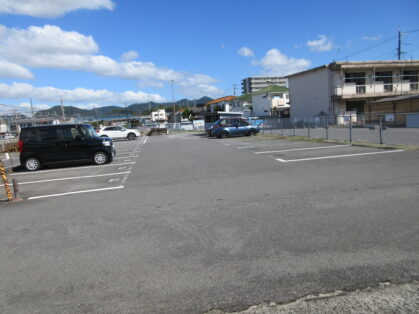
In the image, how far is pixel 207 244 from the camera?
161 inches

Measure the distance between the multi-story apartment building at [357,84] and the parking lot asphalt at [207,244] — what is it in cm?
3052

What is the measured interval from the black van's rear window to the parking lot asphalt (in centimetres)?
584

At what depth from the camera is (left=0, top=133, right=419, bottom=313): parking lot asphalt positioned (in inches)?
118

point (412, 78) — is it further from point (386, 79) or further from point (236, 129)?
point (236, 129)

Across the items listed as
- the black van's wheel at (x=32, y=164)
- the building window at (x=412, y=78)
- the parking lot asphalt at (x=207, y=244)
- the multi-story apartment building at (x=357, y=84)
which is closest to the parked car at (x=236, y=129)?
the multi-story apartment building at (x=357, y=84)

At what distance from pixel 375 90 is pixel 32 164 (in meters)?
37.6

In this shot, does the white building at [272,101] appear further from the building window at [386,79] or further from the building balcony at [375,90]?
the building balcony at [375,90]

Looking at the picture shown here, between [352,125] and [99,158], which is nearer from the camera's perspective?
[99,158]

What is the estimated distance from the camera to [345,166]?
9234 millimetres

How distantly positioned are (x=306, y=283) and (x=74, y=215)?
4.60m

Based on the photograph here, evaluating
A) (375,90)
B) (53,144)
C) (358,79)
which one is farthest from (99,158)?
(375,90)

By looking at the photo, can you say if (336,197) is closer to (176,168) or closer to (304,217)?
(304,217)

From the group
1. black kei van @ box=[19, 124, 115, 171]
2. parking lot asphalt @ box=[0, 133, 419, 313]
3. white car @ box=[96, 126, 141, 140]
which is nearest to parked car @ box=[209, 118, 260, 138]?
white car @ box=[96, 126, 141, 140]

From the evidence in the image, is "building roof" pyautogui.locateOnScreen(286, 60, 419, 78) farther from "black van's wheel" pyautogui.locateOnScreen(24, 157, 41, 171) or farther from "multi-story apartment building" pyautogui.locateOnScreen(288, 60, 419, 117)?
"black van's wheel" pyautogui.locateOnScreen(24, 157, 41, 171)
